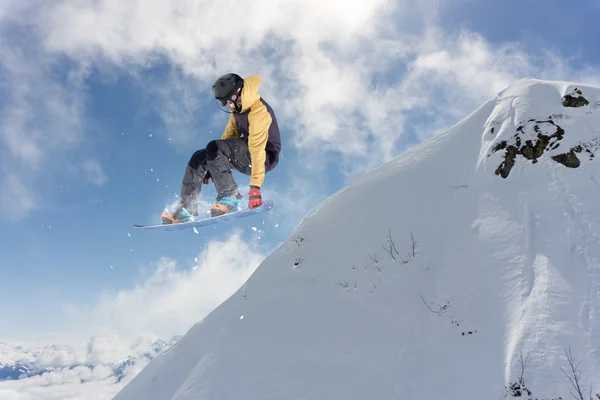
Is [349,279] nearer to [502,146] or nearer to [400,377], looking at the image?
[400,377]

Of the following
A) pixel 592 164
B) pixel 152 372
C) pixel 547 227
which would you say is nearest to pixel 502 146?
pixel 592 164

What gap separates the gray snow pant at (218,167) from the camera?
283 inches

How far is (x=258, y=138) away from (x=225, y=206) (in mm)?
1634

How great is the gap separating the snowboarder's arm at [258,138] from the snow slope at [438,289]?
3.32m

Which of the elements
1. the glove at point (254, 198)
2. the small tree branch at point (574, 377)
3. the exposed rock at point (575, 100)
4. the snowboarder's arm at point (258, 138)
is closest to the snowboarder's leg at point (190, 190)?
the snowboarder's arm at point (258, 138)

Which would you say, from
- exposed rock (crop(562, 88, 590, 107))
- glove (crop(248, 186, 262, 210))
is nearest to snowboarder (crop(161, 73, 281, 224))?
glove (crop(248, 186, 262, 210))

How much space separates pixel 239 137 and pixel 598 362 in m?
6.54

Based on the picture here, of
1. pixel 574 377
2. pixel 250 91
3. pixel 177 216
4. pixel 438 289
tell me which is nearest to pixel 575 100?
pixel 438 289

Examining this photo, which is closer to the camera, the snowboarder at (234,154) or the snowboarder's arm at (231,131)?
the snowboarder at (234,154)

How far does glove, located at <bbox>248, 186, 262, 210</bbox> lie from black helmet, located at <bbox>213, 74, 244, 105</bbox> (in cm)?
156

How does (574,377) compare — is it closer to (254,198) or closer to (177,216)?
(254,198)

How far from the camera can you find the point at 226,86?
618 centimetres

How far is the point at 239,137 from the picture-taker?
7523 mm

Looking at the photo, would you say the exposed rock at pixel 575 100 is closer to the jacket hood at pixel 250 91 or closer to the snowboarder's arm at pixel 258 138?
the snowboarder's arm at pixel 258 138
